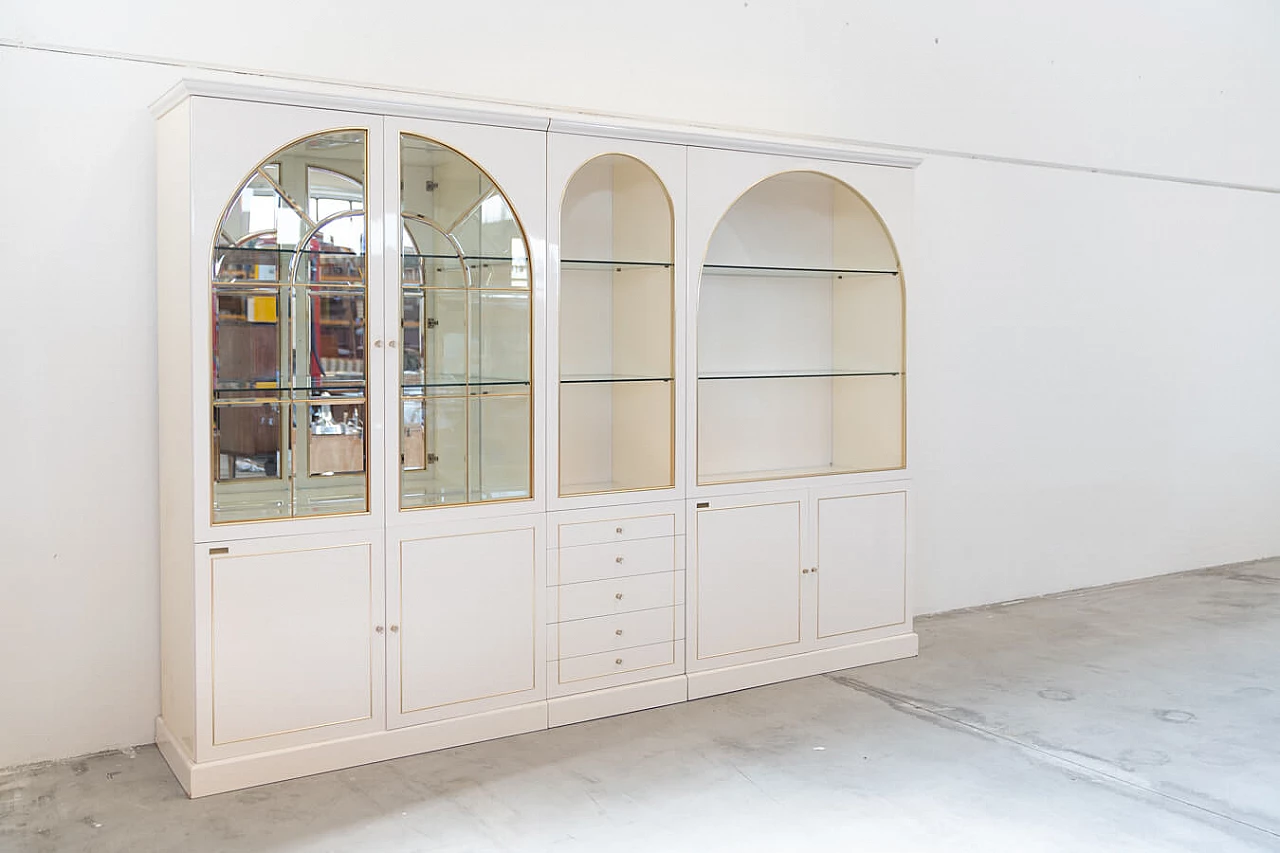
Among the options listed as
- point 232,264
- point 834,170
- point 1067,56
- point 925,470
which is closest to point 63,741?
point 232,264

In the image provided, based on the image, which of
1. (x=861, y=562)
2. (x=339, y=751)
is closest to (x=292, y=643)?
(x=339, y=751)

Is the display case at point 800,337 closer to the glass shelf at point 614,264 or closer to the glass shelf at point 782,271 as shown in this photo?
the glass shelf at point 782,271

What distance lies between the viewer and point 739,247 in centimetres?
490

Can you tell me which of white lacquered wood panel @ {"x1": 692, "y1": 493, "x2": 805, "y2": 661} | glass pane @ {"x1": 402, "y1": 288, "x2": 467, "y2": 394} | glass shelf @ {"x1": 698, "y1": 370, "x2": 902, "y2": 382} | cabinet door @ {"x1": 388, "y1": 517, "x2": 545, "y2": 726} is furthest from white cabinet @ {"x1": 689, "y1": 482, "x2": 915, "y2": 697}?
glass pane @ {"x1": 402, "y1": 288, "x2": 467, "y2": 394}

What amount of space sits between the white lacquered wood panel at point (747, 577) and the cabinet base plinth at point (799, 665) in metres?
0.07

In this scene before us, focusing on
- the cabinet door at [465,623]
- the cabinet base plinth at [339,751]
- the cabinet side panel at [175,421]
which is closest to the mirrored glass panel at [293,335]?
the cabinet side panel at [175,421]

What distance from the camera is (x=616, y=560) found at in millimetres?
4125

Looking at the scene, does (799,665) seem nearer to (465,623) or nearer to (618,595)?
(618,595)

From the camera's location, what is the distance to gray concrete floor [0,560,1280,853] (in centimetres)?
312

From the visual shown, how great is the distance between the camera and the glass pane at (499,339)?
12.7 feet

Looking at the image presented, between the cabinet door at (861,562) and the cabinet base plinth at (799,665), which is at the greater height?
the cabinet door at (861,562)

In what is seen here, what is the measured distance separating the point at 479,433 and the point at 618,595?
2.68 feet

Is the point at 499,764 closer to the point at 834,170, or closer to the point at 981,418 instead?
the point at 834,170

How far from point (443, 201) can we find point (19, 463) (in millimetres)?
1619
